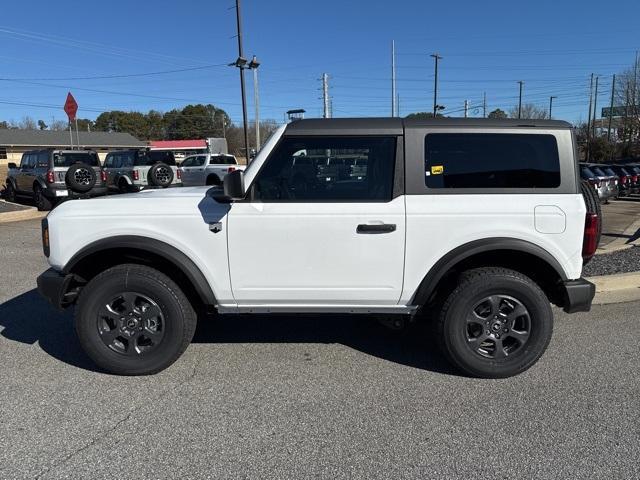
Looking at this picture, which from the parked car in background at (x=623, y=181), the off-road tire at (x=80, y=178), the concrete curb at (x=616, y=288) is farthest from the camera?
the parked car in background at (x=623, y=181)

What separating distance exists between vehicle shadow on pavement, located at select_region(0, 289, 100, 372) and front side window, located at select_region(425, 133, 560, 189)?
9.89ft

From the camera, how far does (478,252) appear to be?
3.45m

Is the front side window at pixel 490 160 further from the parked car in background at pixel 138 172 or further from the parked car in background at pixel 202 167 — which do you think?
the parked car in background at pixel 202 167

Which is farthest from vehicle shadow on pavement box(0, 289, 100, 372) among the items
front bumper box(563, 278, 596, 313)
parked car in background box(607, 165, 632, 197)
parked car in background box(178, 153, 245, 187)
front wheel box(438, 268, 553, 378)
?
parked car in background box(607, 165, 632, 197)

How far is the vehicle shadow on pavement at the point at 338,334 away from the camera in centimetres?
405

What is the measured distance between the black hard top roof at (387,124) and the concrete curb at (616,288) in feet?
8.25

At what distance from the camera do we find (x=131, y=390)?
3.47 m

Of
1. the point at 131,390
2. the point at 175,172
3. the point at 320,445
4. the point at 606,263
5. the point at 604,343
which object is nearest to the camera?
the point at 320,445

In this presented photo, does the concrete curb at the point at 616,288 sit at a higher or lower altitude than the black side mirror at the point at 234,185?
lower

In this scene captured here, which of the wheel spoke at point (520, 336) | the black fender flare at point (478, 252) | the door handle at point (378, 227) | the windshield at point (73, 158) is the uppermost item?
the windshield at point (73, 158)

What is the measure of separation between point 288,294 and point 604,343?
278 centimetres

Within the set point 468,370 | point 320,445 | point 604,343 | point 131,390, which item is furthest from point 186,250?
point 604,343

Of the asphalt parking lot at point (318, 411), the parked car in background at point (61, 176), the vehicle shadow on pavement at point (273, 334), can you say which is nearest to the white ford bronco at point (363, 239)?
the asphalt parking lot at point (318, 411)

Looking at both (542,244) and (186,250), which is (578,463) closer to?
(542,244)
